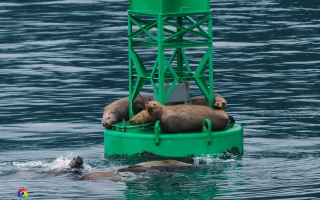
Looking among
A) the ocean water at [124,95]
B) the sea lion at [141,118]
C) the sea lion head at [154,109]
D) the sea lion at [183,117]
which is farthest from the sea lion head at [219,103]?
the sea lion at [141,118]

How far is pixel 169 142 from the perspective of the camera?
2850 centimetres

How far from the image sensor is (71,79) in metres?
40.6

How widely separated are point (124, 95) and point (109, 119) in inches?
325

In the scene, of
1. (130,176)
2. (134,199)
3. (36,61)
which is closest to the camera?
(134,199)

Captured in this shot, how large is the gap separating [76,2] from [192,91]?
72.8ft

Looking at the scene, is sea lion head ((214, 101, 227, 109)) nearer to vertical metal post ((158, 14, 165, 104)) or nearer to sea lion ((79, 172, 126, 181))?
vertical metal post ((158, 14, 165, 104))

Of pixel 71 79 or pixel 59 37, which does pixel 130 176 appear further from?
pixel 59 37

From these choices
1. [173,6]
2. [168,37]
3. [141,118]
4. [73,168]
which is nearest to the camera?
[73,168]

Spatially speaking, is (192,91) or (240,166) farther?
(192,91)

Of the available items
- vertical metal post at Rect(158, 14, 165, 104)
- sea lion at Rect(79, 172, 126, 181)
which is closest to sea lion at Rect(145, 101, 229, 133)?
vertical metal post at Rect(158, 14, 165, 104)

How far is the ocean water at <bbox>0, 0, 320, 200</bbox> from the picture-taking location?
86.5 ft

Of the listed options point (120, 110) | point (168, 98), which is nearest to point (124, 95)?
point (120, 110)

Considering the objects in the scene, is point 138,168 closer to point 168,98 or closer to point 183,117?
point 183,117

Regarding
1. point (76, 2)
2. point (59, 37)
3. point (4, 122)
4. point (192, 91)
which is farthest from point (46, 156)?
point (76, 2)
